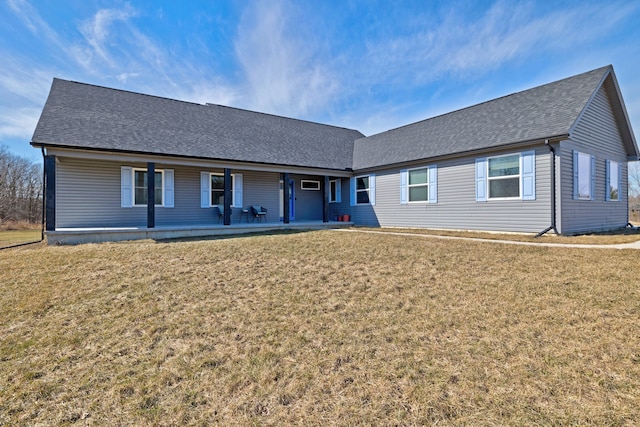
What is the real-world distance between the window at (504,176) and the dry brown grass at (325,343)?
399 cm

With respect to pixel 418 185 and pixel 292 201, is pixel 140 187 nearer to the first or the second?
pixel 292 201

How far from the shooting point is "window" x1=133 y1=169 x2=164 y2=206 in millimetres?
10922

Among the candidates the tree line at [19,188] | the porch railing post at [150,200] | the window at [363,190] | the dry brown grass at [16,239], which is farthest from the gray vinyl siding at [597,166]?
the tree line at [19,188]

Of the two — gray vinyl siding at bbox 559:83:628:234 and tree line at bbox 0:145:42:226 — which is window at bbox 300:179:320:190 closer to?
gray vinyl siding at bbox 559:83:628:234

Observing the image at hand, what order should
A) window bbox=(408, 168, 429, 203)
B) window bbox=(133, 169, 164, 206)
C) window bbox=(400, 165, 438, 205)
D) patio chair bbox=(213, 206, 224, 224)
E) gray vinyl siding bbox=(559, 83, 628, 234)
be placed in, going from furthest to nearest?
patio chair bbox=(213, 206, 224, 224) → window bbox=(408, 168, 429, 203) → window bbox=(400, 165, 438, 205) → window bbox=(133, 169, 164, 206) → gray vinyl siding bbox=(559, 83, 628, 234)

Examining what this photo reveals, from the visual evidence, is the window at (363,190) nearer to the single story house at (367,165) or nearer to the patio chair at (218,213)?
the single story house at (367,165)

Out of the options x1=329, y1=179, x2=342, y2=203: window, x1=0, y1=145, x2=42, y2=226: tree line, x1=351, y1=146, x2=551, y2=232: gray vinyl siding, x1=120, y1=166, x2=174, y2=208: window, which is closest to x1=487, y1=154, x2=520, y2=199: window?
x1=351, y1=146, x2=551, y2=232: gray vinyl siding

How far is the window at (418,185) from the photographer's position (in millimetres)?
11648

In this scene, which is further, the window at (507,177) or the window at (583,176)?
the window at (583,176)

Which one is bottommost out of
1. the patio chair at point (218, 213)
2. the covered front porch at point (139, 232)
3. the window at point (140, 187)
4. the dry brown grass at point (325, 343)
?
the dry brown grass at point (325, 343)

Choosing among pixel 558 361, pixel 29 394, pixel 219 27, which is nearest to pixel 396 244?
pixel 558 361

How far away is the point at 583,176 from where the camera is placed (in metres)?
9.47

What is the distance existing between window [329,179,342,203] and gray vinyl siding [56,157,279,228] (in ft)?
19.9

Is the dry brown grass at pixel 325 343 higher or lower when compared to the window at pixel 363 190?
lower
